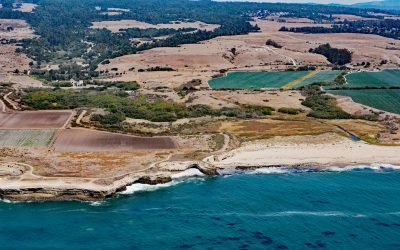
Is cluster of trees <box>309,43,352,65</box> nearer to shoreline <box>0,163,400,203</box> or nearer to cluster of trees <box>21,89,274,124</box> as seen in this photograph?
cluster of trees <box>21,89,274,124</box>

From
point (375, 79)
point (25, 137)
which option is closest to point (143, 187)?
point (25, 137)

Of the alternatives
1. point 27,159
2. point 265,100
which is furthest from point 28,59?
point 27,159

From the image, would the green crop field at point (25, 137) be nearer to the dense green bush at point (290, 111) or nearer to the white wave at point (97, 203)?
the white wave at point (97, 203)

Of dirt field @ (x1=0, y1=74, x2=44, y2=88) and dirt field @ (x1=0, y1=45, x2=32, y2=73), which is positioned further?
dirt field @ (x1=0, y1=45, x2=32, y2=73)

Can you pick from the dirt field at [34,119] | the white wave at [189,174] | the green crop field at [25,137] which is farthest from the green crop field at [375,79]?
the green crop field at [25,137]

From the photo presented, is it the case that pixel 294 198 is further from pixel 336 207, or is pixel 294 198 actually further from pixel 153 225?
pixel 153 225

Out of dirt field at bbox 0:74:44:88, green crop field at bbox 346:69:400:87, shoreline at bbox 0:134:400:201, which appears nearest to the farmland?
green crop field at bbox 346:69:400:87
